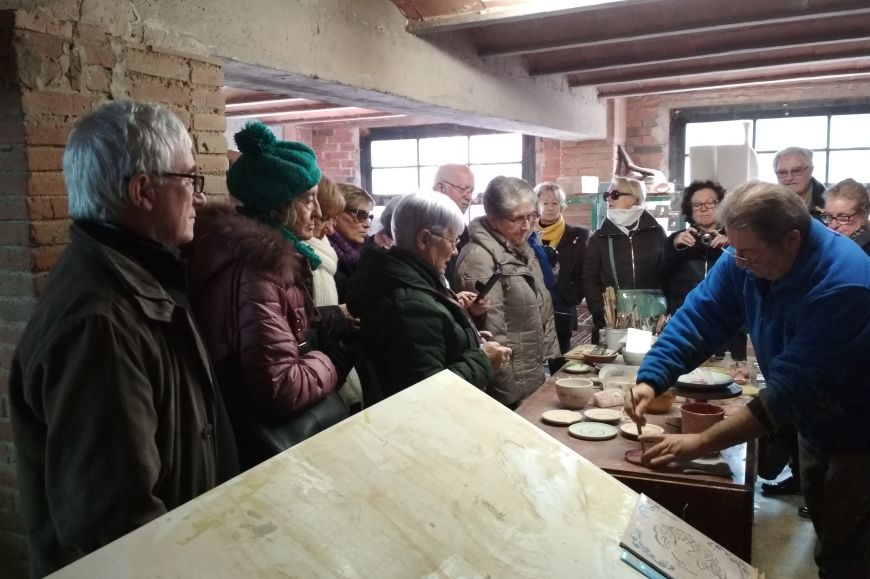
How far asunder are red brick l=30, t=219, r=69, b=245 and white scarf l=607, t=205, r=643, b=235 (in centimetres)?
299

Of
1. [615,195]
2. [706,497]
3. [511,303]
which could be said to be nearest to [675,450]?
[706,497]

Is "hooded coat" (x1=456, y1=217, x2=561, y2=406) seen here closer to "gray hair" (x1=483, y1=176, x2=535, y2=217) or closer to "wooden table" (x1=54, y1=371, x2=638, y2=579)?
"gray hair" (x1=483, y1=176, x2=535, y2=217)

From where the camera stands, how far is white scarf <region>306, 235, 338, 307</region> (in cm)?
233

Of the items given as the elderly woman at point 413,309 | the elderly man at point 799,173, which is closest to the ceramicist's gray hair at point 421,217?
the elderly woman at point 413,309

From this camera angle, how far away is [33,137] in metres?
1.62

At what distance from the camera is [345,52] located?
2.75 meters

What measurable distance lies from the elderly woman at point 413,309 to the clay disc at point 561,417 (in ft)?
0.78

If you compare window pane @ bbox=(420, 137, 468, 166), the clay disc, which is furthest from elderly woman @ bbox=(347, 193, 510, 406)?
window pane @ bbox=(420, 137, 468, 166)

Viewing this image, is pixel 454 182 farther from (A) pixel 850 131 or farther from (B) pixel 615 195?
(A) pixel 850 131

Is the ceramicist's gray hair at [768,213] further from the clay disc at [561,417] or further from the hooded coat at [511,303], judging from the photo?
the hooded coat at [511,303]

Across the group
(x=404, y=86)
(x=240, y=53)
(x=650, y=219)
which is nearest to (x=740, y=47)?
(x=650, y=219)

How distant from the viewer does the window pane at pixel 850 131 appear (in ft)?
19.3

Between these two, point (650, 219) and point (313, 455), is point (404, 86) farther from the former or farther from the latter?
point (313, 455)

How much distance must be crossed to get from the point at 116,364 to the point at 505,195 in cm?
208
